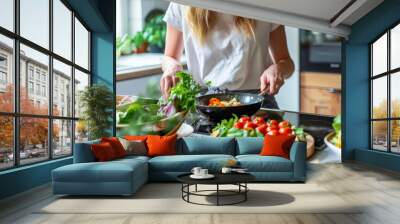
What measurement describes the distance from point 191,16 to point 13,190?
4.57 m

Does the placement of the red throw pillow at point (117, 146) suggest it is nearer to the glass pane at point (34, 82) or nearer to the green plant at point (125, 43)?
the glass pane at point (34, 82)

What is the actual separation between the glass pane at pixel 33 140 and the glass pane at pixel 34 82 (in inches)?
5.2

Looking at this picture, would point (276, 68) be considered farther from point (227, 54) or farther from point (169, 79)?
point (169, 79)

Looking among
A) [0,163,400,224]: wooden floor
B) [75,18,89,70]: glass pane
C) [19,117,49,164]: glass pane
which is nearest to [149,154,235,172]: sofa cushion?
[0,163,400,224]: wooden floor

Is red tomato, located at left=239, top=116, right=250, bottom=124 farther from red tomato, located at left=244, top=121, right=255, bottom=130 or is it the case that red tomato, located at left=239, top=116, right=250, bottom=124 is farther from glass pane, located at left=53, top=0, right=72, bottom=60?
glass pane, located at left=53, top=0, right=72, bottom=60

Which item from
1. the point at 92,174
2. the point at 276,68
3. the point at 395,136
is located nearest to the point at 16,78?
the point at 92,174

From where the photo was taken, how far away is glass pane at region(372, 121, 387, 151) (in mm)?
8312

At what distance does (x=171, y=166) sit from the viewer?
19.1 ft

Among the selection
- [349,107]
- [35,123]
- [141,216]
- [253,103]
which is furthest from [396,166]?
[35,123]

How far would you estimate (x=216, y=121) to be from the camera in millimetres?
8000

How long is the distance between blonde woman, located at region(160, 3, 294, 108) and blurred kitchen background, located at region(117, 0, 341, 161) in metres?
0.16

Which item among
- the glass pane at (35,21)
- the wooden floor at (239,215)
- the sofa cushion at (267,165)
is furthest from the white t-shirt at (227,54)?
the wooden floor at (239,215)

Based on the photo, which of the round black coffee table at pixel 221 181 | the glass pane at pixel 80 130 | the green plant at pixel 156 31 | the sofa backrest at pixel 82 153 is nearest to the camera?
the round black coffee table at pixel 221 181

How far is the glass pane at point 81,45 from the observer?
763cm
